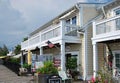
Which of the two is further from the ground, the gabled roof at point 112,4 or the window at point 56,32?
the gabled roof at point 112,4

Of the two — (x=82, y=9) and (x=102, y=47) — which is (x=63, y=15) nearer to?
(x=82, y=9)

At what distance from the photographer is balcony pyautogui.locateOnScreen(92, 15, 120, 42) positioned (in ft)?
62.4

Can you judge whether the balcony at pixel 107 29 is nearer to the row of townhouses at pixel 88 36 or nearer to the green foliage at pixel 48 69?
the row of townhouses at pixel 88 36

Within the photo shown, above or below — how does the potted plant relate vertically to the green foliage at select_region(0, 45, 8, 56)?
below

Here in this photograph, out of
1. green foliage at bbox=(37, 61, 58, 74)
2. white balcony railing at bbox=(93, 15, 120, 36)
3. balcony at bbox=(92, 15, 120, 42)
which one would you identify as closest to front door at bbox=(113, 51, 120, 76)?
balcony at bbox=(92, 15, 120, 42)

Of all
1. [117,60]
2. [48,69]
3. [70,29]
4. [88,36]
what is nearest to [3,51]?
[70,29]

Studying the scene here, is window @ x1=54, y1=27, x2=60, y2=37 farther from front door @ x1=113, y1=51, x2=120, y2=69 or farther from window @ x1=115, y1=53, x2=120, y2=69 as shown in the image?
window @ x1=115, y1=53, x2=120, y2=69

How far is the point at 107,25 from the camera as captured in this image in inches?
793

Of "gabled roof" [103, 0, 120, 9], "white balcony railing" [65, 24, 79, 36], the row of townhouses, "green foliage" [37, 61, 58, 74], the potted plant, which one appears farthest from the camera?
"white balcony railing" [65, 24, 79, 36]

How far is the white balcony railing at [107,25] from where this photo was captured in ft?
62.7

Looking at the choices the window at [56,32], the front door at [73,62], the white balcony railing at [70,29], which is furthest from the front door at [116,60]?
the window at [56,32]

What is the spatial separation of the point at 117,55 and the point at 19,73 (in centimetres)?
1265

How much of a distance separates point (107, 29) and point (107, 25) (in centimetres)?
26

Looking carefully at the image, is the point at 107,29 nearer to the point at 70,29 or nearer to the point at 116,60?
the point at 116,60
